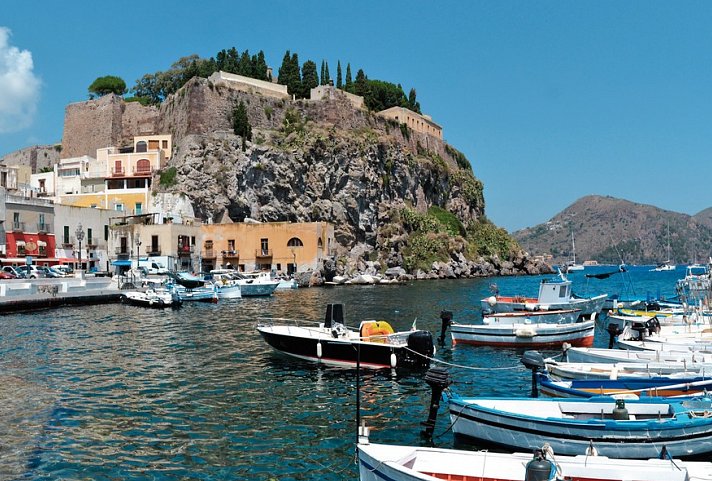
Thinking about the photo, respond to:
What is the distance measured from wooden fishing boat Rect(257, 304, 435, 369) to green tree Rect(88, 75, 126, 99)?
75563mm

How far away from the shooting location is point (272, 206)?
242 ft

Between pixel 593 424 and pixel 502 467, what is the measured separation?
272 cm

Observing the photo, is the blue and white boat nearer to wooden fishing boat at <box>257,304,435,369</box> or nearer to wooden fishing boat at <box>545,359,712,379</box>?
wooden fishing boat at <box>545,359,712,379</box>

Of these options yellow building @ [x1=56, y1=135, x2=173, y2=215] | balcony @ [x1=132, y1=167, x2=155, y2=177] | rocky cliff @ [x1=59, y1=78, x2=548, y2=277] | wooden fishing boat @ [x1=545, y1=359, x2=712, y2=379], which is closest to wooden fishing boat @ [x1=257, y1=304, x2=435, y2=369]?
wooden fishing boat @ [x1=545, y1=359, x2=712, y2=379]

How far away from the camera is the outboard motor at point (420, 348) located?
1842 cm

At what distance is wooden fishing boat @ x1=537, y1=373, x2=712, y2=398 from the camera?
13.3 m

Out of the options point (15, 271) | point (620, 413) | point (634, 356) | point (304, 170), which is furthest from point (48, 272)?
point (620, 413)

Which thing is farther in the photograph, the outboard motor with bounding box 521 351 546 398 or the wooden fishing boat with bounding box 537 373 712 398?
the outboard motor with bounding box 521 351 546 398

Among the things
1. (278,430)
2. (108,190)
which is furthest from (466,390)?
(108,190)

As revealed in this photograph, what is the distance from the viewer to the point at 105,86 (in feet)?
279

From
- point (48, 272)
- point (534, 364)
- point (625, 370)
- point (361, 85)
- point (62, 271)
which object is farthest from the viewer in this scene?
point (361, 85)

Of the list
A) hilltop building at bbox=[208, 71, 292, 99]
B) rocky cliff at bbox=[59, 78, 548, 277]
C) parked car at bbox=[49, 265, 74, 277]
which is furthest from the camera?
hilltop building at bbox=[208, 71, 292, 99]

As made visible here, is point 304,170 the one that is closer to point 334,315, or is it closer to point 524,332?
point 524,332

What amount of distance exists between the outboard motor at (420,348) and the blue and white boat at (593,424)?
628 centimetres
